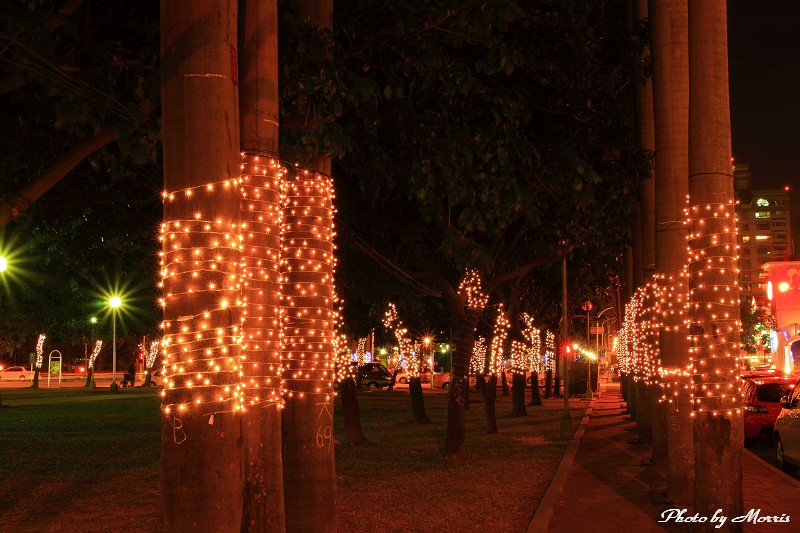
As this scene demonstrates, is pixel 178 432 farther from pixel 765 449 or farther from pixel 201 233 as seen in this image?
pixel 765 449

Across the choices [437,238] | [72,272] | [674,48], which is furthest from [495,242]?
[72,272]

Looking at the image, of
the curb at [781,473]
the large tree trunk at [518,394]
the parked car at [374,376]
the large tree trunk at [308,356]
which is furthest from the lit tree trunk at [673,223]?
the parked car at [374,376]

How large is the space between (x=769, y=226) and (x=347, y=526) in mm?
176455

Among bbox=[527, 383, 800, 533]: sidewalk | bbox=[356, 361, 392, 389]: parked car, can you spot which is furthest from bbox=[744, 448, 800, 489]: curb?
bbox=[356, 361, 392, 389]: parked car

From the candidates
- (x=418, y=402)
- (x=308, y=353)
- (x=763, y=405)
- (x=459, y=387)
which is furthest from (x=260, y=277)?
(x=418, y=402)

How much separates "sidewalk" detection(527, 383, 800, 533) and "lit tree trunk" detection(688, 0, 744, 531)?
7.82 feet

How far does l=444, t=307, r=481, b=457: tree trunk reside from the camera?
16422mm

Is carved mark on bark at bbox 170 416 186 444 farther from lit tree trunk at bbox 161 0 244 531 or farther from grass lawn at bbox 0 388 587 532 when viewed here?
grass lawn at bbox 0 388 587 532

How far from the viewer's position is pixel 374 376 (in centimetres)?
5600

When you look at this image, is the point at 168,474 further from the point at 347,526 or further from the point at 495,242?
the point at 495,242

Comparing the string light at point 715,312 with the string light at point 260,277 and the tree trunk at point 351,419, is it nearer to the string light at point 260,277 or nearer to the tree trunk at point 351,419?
the string light at point 260,277

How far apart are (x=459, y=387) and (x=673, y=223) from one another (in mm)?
6627

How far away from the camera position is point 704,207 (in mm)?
8094

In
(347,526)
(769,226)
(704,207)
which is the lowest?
(347,526)
